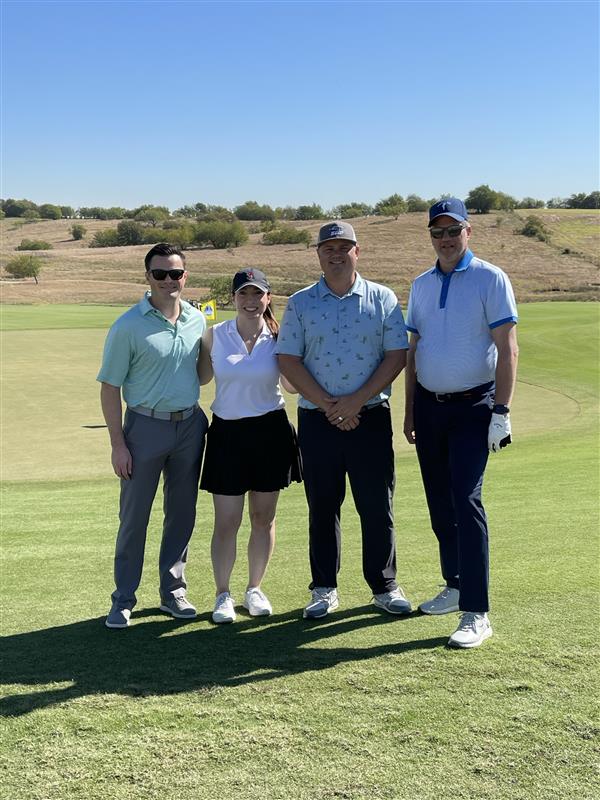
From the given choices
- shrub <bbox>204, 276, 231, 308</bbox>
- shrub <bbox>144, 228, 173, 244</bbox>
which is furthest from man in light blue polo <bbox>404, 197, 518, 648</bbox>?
shrub <bbox>144, 228, 173, 244</bbox>

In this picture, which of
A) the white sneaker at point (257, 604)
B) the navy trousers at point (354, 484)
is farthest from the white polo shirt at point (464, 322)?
the white sneaker at point (257, 604)

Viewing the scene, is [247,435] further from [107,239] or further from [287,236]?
[107,239]

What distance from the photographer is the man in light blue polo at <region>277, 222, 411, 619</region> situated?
4.39 m

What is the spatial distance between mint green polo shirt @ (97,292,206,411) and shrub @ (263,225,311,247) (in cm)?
9017

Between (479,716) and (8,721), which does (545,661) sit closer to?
(479,716)

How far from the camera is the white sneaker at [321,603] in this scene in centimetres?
436

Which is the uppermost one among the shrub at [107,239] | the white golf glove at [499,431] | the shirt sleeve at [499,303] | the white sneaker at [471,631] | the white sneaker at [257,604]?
the shrub at [107,239]

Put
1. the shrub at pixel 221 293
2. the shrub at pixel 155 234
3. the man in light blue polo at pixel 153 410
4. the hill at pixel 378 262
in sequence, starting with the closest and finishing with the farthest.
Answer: the man in light blue polo at pixel 153 410, the shrub at pixel 221 293, the hill at pixel 378 262, the shrub at pixel 155 234

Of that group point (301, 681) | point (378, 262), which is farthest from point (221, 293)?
point (301, 681)

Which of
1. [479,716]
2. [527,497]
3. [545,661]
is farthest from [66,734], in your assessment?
[527,497]

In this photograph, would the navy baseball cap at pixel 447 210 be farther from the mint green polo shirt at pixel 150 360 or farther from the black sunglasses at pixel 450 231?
the mint green polo shirt at pixel 150 360

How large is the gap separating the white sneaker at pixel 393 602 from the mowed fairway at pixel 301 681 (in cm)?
5

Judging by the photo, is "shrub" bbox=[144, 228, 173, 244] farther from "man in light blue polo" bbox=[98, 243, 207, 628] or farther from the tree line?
"man in light blue polo" bbox=[98, 243, 207, 628]

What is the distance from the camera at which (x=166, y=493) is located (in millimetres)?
4793
